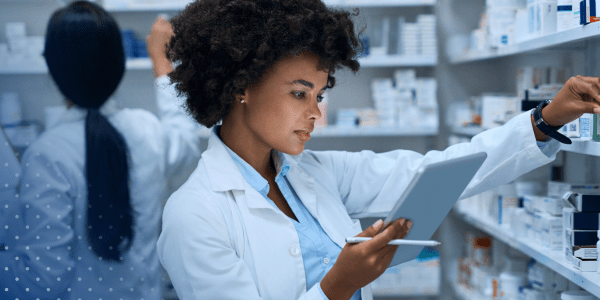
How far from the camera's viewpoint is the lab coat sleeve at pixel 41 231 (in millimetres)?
1145

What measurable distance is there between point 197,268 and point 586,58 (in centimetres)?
151

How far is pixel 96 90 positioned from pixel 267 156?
0.52 metres

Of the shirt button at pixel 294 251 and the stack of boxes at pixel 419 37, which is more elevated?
the stack of boxes at pixel 419 37

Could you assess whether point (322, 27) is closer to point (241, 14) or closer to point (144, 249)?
point (241, 14)

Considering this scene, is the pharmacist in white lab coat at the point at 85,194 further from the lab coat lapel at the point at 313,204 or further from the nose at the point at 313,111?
the nose at the point at 313,111

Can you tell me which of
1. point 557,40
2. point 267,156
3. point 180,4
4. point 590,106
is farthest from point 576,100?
point 180,4

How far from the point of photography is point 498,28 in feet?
6.17

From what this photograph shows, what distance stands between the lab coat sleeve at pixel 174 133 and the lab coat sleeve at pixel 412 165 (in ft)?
2.38

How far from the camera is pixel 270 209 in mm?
1089

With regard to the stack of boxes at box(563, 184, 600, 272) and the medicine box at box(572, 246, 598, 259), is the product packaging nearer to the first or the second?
the stack of boxes at box(563, 184, 600, 272)

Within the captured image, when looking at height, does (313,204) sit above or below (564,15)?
below

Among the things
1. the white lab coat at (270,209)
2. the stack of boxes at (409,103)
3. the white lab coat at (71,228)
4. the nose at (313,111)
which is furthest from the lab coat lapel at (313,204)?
the stack of boxes at (409,103)

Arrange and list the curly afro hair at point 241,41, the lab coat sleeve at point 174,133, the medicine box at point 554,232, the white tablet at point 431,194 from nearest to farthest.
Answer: the white tablet at point 431,194 < the curly afro hair at point 241,41 < the medicine box at point 554,232 < the lab coat sleeve at point 174,133

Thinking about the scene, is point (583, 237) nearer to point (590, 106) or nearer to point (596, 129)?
point (596, 129)
